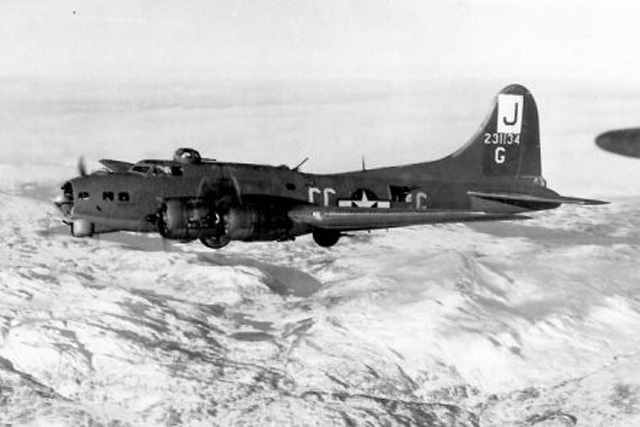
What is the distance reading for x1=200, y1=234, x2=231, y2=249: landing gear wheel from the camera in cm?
2947

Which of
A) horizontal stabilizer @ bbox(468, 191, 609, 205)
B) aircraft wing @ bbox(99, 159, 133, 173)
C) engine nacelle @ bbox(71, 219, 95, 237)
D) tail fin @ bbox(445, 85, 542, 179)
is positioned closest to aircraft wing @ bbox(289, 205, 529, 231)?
horizontal stabilizer @ bbox(468, 191, 609, 205)

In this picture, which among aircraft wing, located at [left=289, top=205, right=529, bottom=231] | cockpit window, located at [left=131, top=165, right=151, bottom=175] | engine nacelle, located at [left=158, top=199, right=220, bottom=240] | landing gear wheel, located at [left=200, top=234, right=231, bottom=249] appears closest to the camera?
engine nacelle, located at [left=158, top=199, right=220, bottom=240]

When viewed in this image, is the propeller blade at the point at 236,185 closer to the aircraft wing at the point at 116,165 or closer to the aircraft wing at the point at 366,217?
the aircraft wing at the point at 366,217

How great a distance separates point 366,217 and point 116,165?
11.9 meters

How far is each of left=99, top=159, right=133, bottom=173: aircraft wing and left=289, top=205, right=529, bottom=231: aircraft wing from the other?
8506mm

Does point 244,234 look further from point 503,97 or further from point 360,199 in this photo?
point 503,97

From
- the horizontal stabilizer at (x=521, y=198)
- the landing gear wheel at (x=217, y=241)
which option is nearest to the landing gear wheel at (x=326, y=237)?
the landing gear wheel at (x=217, y=241)

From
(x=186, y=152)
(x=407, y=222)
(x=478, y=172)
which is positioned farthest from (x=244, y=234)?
(x=478, y=172)

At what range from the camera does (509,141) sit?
135 feet

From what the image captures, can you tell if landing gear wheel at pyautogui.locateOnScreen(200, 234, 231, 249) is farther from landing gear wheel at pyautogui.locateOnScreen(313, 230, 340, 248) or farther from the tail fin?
the tail fin

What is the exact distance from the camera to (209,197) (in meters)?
30.8

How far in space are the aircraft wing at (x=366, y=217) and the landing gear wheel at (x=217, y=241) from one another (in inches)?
119

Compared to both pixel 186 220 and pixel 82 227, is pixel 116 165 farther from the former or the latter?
pixel 186 220

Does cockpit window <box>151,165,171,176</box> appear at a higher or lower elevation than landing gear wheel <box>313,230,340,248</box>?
higher
